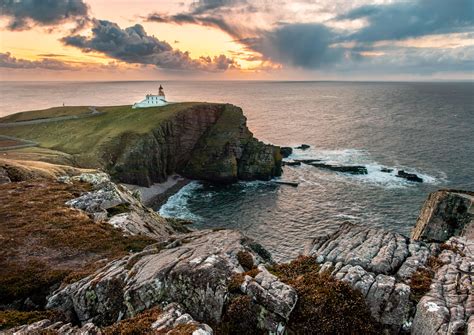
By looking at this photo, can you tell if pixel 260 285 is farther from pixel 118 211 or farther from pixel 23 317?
pixel 118 211

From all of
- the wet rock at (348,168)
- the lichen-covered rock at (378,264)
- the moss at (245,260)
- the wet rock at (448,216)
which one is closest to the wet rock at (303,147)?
the wet rock at (348,168)

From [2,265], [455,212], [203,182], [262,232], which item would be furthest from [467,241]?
[203,182]

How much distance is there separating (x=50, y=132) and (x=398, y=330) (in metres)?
122

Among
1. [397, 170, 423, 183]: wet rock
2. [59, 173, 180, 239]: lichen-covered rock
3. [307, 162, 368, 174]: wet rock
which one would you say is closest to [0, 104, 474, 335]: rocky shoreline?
[59, 173, 180, 239]: lichen-covered rock

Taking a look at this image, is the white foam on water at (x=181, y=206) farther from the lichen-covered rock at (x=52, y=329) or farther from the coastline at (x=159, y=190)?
the lichen-covered rock at (x=52, y=329)

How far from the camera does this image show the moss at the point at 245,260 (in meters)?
17.7

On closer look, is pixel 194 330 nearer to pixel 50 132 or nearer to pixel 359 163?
pixel 359 163

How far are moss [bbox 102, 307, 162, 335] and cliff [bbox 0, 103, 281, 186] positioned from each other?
77459 mm

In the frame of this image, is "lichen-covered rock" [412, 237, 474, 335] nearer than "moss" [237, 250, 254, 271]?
Yes

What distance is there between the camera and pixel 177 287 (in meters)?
15.8

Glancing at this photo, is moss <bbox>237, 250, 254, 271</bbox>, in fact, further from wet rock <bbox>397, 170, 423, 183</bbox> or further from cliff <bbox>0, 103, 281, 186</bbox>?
wet rock <bbox>397, 170, 423, 183</bbox>

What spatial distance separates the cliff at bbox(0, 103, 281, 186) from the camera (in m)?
92.5

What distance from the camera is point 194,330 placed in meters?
12.7

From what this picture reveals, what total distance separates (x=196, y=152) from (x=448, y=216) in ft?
265
